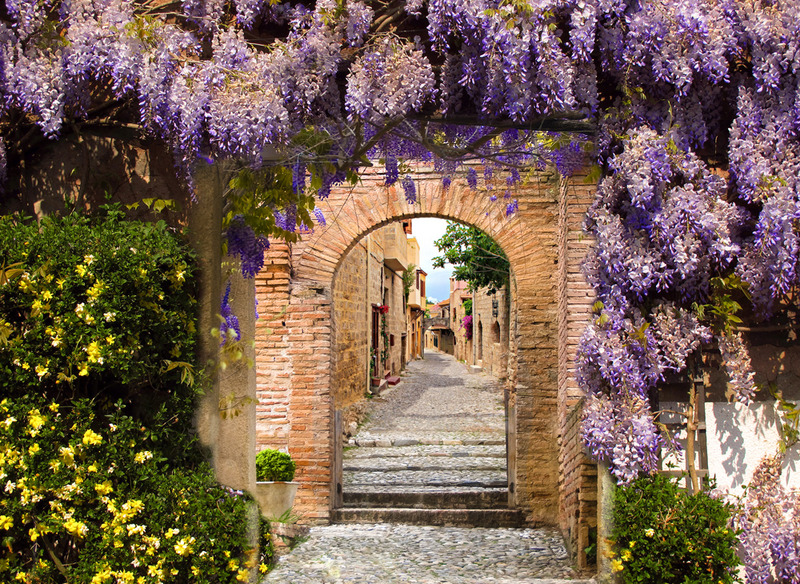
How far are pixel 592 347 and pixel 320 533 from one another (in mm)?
4848

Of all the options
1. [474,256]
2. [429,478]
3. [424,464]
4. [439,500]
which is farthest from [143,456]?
[474,256]

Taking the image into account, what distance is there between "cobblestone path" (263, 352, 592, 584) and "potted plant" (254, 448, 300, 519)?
440 mm

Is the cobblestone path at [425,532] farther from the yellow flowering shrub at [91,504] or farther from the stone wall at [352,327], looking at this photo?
the yellow flowering shrub at [91,504]

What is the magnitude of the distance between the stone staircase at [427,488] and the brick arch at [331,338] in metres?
0.38

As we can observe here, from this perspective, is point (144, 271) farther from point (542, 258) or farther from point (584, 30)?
point (542, 258)

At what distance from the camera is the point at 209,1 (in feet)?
9.93

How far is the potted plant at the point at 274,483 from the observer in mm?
6023

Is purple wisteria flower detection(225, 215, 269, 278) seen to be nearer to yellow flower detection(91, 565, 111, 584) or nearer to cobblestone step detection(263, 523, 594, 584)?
yellow flower detection(91, 565, 111, 584)

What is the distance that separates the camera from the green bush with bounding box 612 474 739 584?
104 inches

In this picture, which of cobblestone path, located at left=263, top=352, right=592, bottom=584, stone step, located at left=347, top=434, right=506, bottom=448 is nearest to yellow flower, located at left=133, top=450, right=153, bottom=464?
cobblestone path, located at left=263, top=352, right=592, bottom=584

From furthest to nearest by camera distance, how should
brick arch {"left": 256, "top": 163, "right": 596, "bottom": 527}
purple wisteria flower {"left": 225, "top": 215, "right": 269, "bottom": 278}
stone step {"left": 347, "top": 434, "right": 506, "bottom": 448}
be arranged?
1. stone step {"left": 347, "top": 434, "right": 506, "bottom": 448}
2. brick arch {"left": 256, "top": 163, "right": 596, "bottom": 527}
3. purple wisteria flower {"left": 225, "top": 215, "right": 269, "bottom": 278}

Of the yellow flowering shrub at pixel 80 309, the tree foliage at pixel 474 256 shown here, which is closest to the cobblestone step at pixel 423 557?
the yellow flowering shrub at pixel 80 309

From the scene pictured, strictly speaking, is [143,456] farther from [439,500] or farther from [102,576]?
[439,500]

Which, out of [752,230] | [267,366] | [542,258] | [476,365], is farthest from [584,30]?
[476,365]
